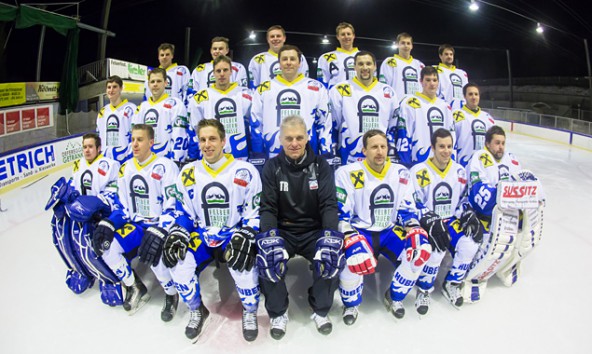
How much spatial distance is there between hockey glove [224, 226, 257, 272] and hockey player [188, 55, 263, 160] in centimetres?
129

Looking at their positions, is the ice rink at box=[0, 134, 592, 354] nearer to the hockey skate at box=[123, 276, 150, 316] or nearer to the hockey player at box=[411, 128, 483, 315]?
the hockey skate at box=[123, 276, 150, 316]

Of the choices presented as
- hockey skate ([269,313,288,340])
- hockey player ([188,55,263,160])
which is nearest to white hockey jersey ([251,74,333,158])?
hockey player ([188,55,263,160])

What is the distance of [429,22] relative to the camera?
19.9 meters

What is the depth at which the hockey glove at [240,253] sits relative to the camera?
2180mm

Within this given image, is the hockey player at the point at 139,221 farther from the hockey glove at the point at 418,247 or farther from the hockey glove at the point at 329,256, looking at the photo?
the hockey glove at the point at 418,247

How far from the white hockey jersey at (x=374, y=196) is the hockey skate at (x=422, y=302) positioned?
1.61 feet

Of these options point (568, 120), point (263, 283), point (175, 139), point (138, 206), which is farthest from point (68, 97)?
point (568, 120)

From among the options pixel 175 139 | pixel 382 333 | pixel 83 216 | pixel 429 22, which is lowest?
pixel 382 333

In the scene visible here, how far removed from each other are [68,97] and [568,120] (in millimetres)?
12726

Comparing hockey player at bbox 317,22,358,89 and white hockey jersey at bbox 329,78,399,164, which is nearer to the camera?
white hockey jersey at bbox 329,78,399,164

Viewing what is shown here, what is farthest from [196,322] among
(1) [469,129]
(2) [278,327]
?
(1) [469,129]

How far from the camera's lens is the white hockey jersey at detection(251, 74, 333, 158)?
323cm

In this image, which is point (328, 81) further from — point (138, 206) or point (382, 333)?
point (382, 333)

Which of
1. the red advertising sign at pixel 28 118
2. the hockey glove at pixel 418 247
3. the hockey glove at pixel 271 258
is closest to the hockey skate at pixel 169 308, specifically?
the hockey glove at pixel 271 258
